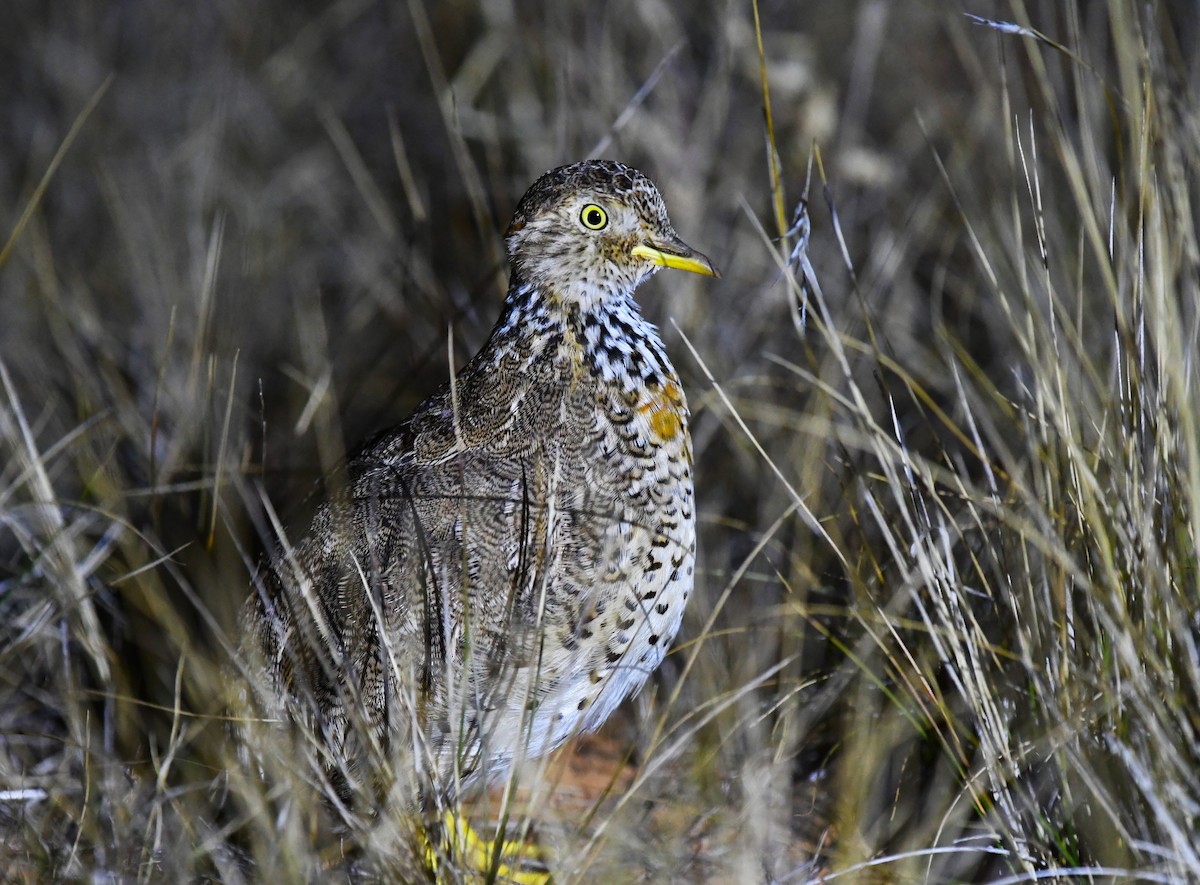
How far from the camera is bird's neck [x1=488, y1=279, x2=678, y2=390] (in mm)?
3512

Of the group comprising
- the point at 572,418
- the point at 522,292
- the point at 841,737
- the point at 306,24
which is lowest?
the point at 841,737

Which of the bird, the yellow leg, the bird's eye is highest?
the bird's eye

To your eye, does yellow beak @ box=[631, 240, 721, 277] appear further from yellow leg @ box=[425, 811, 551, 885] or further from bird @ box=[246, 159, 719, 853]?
yellow leg @ box=[425, 811, 551, 885]

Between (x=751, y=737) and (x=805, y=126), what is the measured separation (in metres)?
3.03

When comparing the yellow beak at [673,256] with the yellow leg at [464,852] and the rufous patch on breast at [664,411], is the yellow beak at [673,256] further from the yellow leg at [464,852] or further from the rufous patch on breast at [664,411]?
the yellow leg at [464,852]

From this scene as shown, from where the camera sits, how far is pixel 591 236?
3.57 m

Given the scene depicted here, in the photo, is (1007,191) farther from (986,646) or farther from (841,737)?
(986,646)

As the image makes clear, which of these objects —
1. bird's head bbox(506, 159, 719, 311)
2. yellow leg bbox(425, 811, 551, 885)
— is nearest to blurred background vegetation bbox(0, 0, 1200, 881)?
yellow leg bbox(425, 811, 551, 885)

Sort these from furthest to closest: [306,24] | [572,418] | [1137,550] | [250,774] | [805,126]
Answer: [306,24] → [805,126] → [572,418] → [250,774] → [1137,550]

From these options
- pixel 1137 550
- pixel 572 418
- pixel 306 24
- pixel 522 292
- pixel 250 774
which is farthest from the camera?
pixel 306 24

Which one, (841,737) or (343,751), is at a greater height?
(343,751)

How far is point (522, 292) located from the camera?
3.64 metres

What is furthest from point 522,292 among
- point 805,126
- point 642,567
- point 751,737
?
point 805,126

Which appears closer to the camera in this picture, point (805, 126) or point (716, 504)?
point (716, 504)
